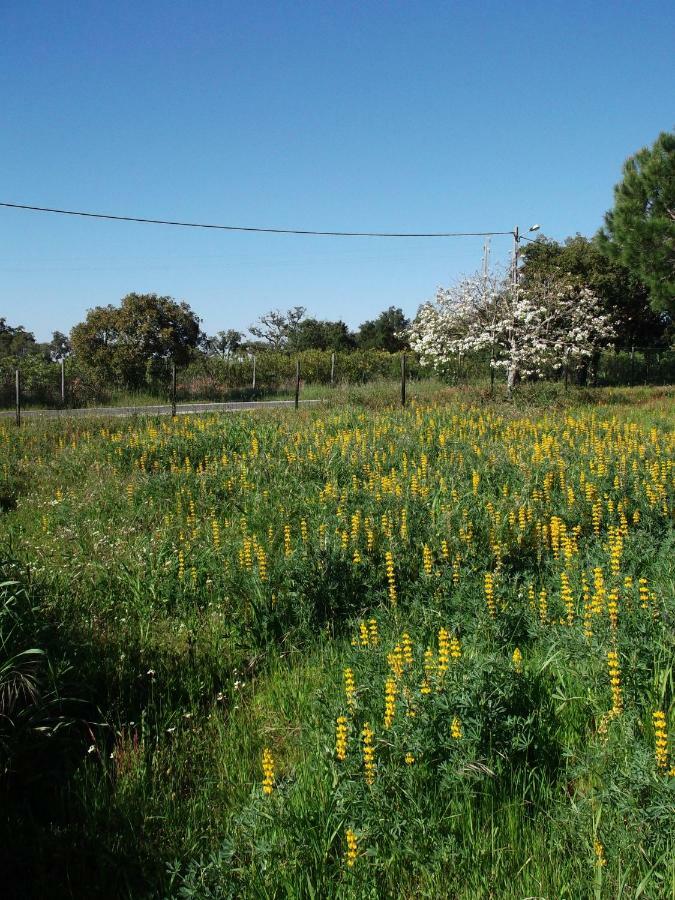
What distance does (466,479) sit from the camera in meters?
7.56

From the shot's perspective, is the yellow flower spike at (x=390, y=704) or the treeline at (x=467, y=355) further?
the treeline at (x=467, y=355)

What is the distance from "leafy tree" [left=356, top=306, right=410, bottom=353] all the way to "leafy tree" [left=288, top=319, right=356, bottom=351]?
1333 millimetres

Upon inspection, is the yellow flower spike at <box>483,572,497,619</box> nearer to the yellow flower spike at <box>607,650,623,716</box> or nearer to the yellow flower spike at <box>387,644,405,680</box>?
the yellow flower spike at <box>607,650,623,716</box>

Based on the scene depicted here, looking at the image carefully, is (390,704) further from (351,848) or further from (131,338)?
(131,338)

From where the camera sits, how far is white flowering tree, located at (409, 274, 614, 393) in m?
21.2

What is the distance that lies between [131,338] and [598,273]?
21.3 m

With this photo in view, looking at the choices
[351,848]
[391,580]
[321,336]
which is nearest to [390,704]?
[351,848]

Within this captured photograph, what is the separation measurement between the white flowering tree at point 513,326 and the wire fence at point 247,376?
3.36 ft

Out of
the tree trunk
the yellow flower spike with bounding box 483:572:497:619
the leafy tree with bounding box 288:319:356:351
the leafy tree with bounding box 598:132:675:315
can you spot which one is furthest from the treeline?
the leafy tree with bounding box 288:319:356:351

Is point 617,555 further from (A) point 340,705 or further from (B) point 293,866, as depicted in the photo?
(B) point 293,866

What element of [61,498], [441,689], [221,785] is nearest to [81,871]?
[221,785]

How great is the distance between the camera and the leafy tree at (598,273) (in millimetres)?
30625

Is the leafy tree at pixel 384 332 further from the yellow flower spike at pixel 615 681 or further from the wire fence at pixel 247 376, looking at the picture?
the yellow flower spike at pixel 615 681

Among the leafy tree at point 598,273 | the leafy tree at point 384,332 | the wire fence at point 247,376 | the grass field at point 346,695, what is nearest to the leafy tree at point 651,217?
the wire fence at point 247,376
